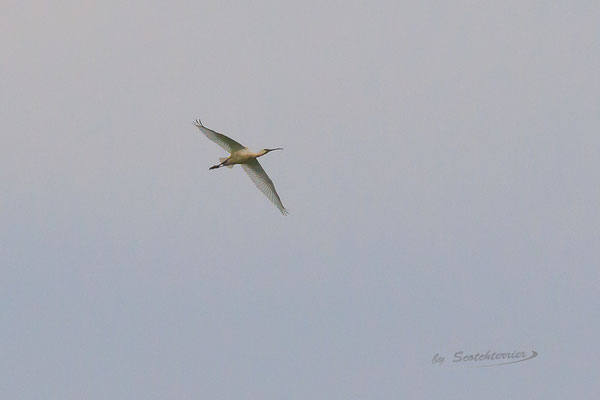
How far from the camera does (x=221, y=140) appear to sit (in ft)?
224

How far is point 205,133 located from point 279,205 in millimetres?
6387

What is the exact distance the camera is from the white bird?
223ft

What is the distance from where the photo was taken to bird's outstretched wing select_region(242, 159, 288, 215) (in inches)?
2806

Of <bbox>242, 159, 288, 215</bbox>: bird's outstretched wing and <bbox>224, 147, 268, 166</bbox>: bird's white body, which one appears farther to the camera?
<bbox>242, 159, 288, 215</bbox>: bird's outstretched wing

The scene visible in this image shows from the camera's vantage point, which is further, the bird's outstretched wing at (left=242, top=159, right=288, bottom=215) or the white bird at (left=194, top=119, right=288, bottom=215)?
the bird's outstretched wing at (left=242, top=159, right=288, bottom=215)

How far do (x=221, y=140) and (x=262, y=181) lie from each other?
4.40 m

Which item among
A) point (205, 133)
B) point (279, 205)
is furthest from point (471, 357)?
point (205, 133)

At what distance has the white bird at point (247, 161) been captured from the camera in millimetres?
68062

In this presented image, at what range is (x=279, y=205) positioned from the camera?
71.7 meters

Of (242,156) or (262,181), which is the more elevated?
(262,181)

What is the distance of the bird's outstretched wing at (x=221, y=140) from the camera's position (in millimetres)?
67500

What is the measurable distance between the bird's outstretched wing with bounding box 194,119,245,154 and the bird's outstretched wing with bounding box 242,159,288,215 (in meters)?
1.95

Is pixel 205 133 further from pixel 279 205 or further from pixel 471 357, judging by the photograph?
pixel 471 357

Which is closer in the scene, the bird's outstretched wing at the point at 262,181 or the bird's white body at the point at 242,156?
the bird's white body at the point at 242,156
